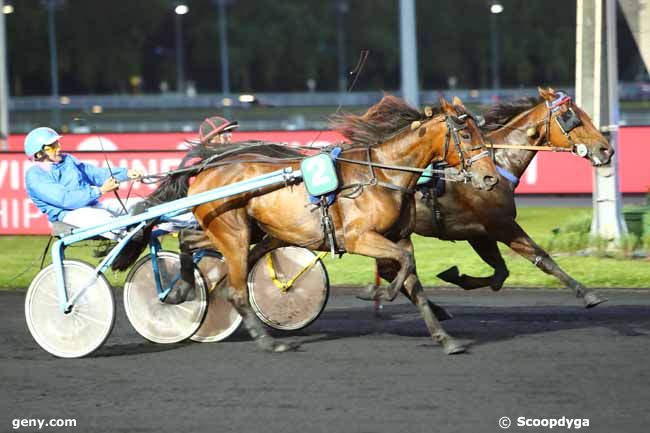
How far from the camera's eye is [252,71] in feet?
204

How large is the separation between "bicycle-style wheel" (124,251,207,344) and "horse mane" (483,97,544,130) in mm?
2894

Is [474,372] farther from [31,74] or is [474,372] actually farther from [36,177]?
[31,74]

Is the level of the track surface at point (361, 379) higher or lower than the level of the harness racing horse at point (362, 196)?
lower

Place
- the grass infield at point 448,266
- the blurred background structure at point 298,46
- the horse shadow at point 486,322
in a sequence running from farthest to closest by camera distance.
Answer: the blurred background structure at point 298,46
the grass infield at point 448,266
the horse shadow at point 486,322

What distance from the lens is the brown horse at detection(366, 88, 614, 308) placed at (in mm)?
9211

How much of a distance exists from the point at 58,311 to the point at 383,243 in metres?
2.37

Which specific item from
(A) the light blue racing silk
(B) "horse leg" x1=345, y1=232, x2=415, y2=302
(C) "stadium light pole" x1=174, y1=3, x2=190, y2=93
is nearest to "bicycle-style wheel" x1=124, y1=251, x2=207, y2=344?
(A) the light blue racing silk

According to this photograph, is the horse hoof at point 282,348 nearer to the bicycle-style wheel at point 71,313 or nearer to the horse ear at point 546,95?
the bicycle-style wheel at point 71,313

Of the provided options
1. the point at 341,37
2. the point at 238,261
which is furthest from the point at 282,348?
the point at 341,37

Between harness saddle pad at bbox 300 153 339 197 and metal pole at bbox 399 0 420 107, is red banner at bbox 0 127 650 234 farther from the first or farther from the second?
harness saddle pad at bbox 300 153 339 197

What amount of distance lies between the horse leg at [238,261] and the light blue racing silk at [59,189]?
0.92m

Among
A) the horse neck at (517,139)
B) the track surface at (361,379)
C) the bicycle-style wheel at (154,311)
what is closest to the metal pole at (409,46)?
the horse neck at (517,139)

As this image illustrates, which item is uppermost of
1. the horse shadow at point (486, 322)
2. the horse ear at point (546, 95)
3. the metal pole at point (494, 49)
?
the metal pole at point (494, 49)

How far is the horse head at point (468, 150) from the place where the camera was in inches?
312
